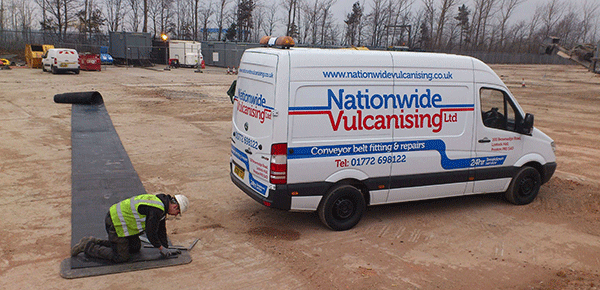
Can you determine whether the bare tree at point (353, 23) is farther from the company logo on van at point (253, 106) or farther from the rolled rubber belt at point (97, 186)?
the company logo on van at point (253, 106)

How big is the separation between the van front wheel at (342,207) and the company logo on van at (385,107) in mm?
895

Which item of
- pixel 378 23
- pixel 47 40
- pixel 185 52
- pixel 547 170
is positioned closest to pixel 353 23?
pixel 378 23

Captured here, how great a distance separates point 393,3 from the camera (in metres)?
70.9

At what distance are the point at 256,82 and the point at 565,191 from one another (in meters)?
6.52

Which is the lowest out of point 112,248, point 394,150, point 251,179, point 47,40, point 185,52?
point 112,248

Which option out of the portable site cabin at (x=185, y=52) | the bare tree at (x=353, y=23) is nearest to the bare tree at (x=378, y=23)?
the bare tree at (x=353, y=23)

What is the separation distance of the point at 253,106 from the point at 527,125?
14.8 feet

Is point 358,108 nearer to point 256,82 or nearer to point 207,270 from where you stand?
point 256,82

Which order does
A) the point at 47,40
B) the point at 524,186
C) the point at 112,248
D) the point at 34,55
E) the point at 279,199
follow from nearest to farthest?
the point at 112,248
the point at 279,199
the point at 524,186
the point at 34,55
the point at 47,40

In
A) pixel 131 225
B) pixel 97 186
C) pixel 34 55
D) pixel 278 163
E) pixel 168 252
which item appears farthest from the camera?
pixel 34 55

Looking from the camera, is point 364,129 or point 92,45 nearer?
point 364,129

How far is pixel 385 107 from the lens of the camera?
6.62 meters

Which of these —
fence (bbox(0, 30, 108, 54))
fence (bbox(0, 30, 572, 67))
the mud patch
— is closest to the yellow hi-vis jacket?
the mud patch

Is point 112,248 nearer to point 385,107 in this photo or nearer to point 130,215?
point 130,215
